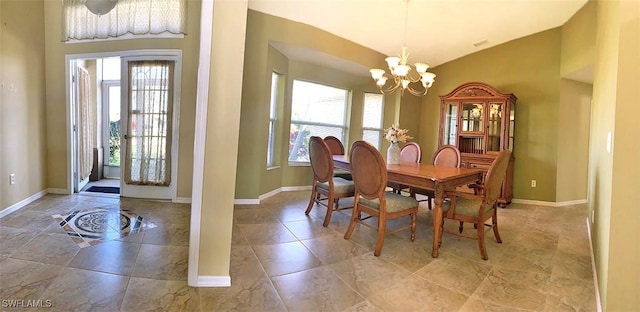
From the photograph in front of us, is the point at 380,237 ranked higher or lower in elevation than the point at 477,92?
lower

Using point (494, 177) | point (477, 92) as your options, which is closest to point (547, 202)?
point (477, 92)

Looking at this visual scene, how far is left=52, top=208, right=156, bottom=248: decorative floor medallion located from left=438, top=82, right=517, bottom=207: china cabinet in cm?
452

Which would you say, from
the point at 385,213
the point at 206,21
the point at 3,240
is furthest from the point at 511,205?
the point at 3,240

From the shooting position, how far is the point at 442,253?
2486 mm

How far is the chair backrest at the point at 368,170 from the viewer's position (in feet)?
7.89

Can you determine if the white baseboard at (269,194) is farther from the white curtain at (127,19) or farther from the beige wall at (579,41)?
the beige wall at (579,41)

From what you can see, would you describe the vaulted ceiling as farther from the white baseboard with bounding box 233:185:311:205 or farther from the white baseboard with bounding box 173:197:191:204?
the white baseboard with bounding box 173:197:191:204

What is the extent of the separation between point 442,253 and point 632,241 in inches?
48.9

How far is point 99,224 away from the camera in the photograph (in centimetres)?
250

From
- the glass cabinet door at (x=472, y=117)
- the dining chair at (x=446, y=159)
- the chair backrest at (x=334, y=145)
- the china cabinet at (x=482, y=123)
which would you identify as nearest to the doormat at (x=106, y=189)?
the chair backrest at (x=334, y=145)

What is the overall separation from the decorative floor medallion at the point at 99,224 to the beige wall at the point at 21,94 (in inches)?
23.7

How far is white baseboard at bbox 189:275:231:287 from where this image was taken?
1.76 m

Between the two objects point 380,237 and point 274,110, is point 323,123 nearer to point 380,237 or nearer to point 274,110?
point 274,110

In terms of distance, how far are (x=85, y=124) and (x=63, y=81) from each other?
0.39 meters
